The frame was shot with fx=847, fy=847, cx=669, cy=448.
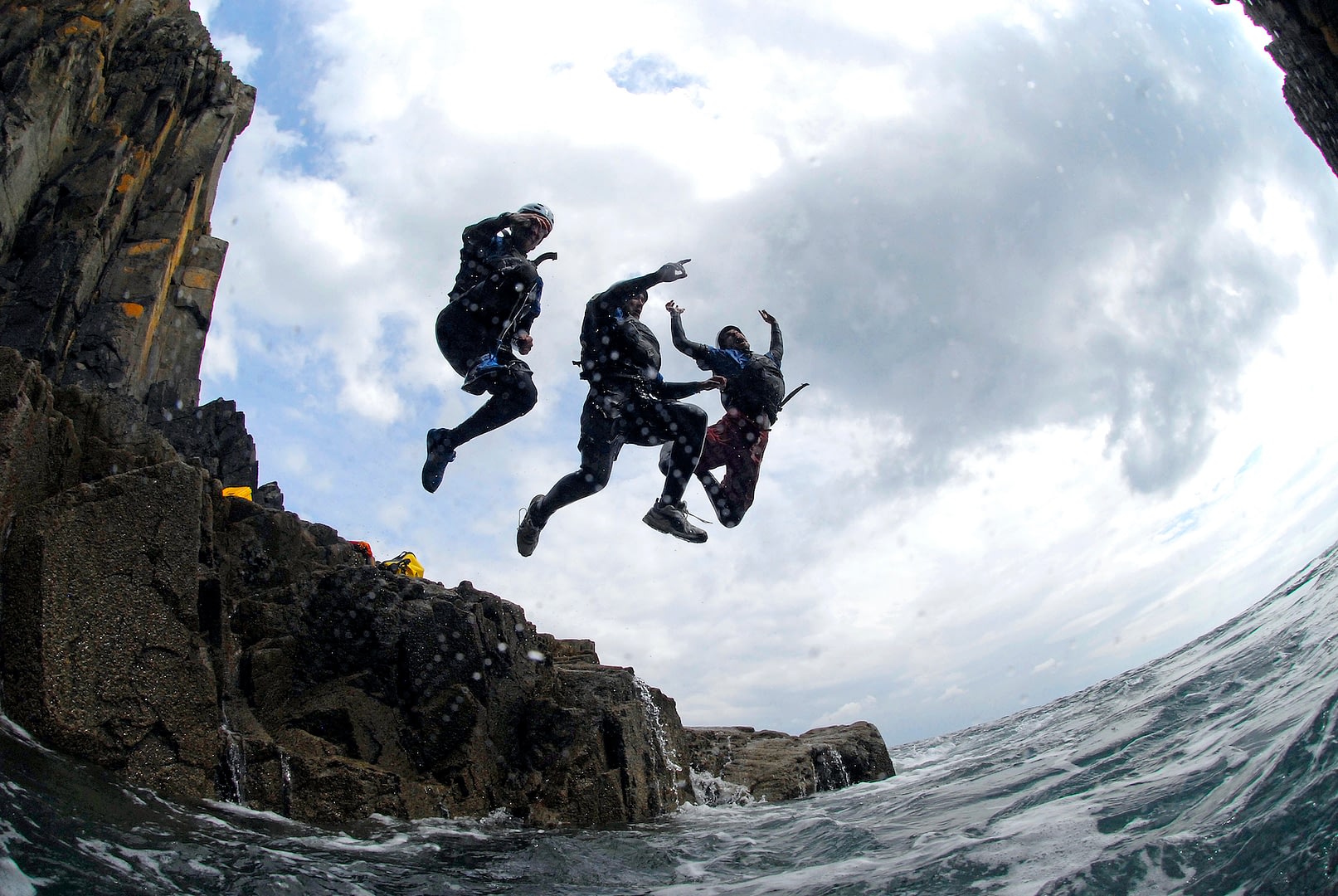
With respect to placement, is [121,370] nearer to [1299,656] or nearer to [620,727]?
[620,727]

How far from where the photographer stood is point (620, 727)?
6.99m

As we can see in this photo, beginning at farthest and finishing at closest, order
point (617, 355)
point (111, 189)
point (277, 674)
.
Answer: point (111, 189) → point (617, 355) → point (277, 674)

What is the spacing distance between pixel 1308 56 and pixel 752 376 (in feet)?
18.5

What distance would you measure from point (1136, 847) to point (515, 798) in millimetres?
4538

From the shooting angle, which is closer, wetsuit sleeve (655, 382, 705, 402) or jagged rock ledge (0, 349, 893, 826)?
jagged rock ledge (0, 349, 893, 826)

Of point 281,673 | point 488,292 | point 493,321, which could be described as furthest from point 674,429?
point 281,673

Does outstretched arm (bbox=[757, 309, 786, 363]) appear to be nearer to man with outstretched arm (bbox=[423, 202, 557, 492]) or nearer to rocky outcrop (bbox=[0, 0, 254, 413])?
man with outstretched arm (bbox=[423, 202, 557, 492])

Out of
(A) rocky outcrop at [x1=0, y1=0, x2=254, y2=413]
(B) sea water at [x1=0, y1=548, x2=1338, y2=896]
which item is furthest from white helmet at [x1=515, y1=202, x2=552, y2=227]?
(A) rocky outcrop at [x1=0, y1=0, x2=254, y2=413]

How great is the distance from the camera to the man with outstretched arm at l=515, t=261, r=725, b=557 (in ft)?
21.1

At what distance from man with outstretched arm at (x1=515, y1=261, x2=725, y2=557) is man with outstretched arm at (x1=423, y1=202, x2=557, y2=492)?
21.3 inches

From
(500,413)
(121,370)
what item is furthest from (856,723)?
(121,370)

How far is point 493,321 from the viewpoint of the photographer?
591 centimetres

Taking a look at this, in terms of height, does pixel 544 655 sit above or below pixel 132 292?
below

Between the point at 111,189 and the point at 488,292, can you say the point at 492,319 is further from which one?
the point at 111,189
